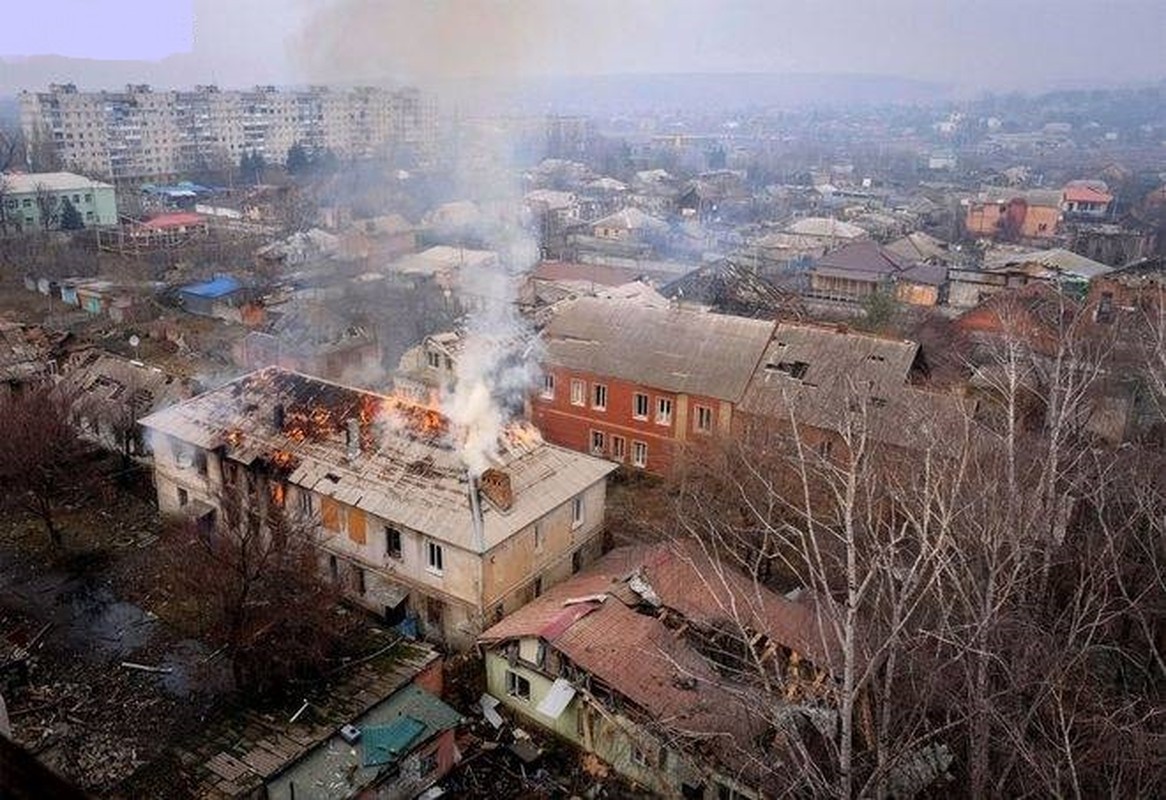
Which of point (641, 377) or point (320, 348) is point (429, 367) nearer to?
point (641, 377)

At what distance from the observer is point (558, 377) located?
25.3 metres

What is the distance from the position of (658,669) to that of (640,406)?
11.5 metres

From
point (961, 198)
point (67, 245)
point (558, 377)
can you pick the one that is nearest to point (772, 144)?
point (961, 198)

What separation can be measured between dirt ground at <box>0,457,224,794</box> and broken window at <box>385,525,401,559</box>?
376 centimetres

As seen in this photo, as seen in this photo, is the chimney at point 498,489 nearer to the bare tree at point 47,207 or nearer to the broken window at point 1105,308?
the broken window at point 1105,308

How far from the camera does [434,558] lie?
16.6 metres

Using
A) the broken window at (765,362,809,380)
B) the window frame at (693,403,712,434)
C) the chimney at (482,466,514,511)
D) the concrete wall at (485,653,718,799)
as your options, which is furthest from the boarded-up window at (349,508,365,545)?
the broken window at (765,362,809,380)

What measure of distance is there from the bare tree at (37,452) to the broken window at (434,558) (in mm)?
9199

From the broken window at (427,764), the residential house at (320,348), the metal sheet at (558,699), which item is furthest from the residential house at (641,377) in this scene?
the broken window at (427,764)

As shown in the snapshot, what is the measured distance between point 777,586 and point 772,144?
146m

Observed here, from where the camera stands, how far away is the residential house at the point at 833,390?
66.6ft

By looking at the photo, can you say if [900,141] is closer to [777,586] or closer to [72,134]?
[72,134]

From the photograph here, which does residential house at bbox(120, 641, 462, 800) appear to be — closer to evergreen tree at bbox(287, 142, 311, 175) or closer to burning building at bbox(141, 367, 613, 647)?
burning building at bbox(141, 367, 613, 647)

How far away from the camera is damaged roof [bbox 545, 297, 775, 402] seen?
76.8 feet
